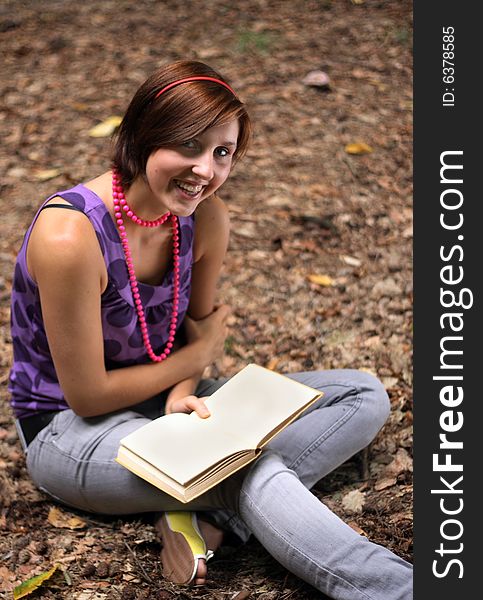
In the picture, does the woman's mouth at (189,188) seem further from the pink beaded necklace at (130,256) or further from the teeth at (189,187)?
the pink beaded necklace at (130,256)

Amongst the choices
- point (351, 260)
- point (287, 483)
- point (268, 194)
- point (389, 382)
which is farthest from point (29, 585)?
point (268, 194)

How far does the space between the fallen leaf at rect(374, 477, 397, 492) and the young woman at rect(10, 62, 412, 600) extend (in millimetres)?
166

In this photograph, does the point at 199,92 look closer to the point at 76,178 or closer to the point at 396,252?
the point at 396,252

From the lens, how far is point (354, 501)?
299 centimetres

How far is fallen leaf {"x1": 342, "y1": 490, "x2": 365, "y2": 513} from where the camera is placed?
2957 millimetres

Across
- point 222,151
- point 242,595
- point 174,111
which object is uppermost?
point 174,111

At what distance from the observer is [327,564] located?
245cm

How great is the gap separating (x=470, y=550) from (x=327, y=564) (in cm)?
44

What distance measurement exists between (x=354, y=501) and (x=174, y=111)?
4.73 feet

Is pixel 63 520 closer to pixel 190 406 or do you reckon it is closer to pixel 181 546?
pixel 181 546

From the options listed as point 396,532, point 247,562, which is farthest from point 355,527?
point 247,562

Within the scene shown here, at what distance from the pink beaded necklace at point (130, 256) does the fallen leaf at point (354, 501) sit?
79 cm

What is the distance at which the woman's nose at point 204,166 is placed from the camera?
249 centimetres

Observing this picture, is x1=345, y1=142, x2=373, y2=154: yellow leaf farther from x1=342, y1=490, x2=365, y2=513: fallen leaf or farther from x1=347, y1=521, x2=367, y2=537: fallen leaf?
x1=347, y1=521, x2=367, y2=537: fallen leaf
